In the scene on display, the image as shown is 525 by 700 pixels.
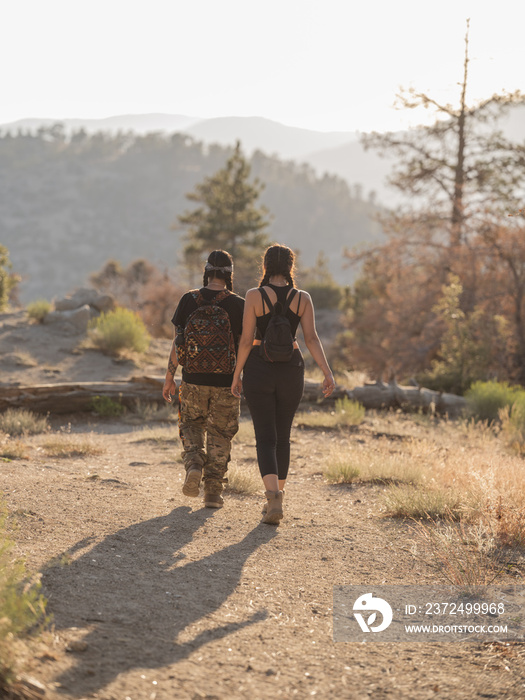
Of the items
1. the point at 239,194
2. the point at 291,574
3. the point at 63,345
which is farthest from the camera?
the point at 239,194

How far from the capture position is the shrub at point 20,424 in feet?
29.0

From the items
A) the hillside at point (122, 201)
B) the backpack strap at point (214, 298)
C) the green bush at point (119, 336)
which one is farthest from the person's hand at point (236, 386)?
the hillside at point (122, 201)

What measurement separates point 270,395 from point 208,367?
0.58 metres

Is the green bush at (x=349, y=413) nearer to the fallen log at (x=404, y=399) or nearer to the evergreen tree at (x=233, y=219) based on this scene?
the fallen log at (x=404, y=399)

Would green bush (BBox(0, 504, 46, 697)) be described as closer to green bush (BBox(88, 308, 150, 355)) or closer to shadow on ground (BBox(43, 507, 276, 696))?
shadow on ground (BBox(43, 507, 276, 696))

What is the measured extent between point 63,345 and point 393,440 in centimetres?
890

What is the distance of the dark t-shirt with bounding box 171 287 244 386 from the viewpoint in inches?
207

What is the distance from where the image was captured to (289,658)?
118 inches

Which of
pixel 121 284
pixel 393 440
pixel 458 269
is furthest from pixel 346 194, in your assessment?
pixel 393 440

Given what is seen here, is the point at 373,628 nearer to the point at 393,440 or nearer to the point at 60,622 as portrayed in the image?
the point at 60,622

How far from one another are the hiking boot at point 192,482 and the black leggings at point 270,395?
56cm

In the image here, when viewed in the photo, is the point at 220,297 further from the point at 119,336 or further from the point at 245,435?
the point at 119,336

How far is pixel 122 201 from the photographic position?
414 feet

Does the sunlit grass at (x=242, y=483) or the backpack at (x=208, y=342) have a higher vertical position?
the backpack at (x=208, y=342)
